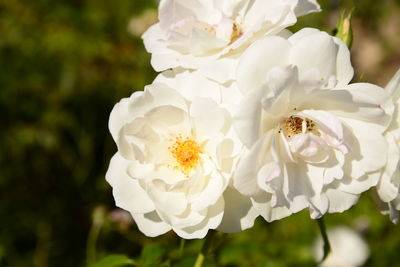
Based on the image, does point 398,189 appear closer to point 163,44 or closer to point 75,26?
point 163,44

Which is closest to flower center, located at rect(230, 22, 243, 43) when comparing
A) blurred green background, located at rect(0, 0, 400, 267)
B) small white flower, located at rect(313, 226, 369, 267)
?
blurred green background, located at rect(0, 0, 400, 267)

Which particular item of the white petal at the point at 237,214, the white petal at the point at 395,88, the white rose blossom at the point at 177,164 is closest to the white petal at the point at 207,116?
the white rose blossom at the point at 177,164

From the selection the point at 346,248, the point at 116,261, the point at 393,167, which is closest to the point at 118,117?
the point at 116,261

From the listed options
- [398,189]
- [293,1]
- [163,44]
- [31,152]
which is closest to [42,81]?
[31,152]

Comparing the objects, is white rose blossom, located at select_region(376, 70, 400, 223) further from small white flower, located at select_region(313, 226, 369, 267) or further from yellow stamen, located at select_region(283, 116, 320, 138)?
small white flower, located at select_region(313, 226, 369, 267)

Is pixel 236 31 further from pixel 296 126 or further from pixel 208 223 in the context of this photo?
pixel 208 223
